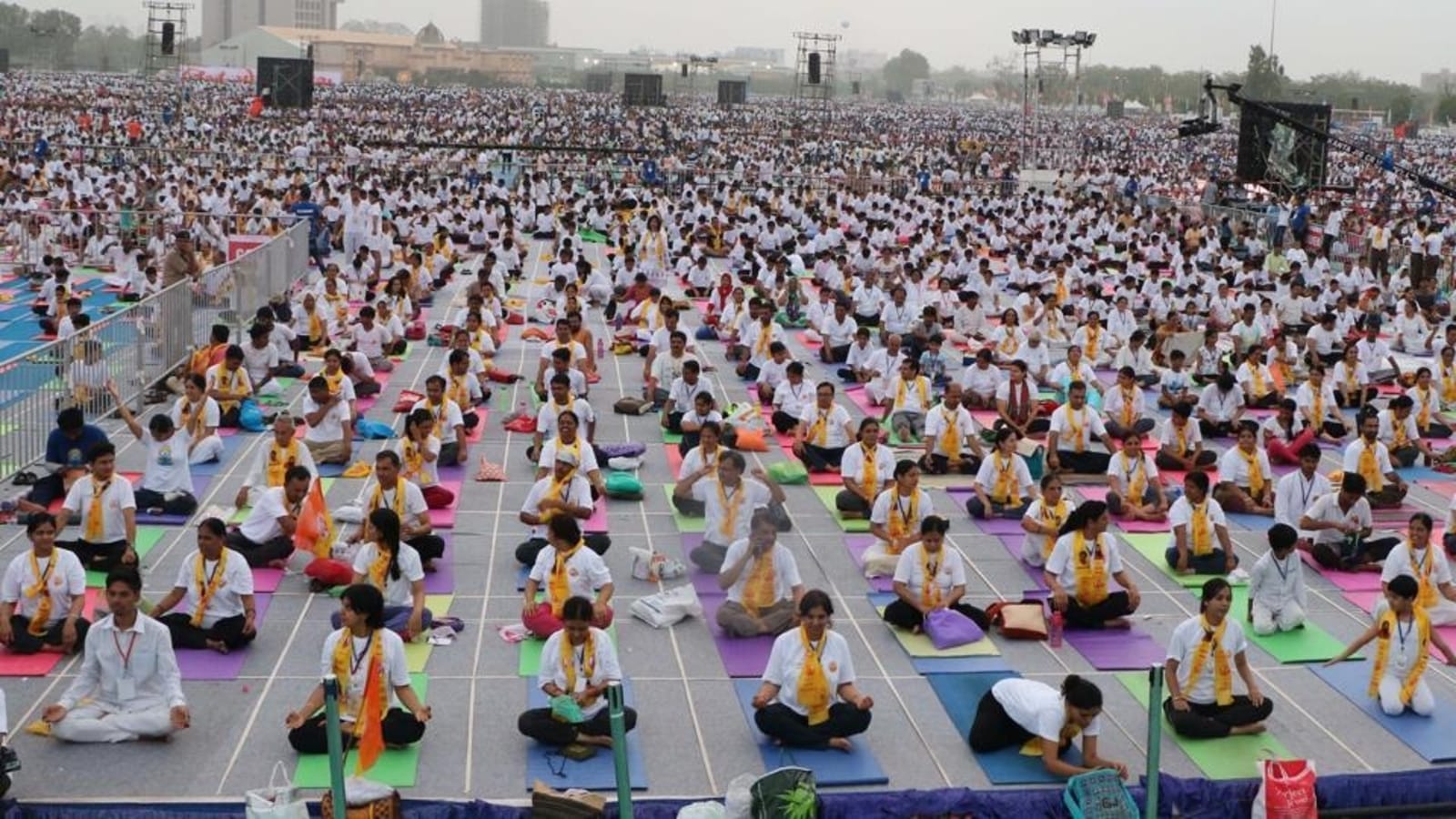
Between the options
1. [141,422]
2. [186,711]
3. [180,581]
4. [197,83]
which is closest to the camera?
[186,711]

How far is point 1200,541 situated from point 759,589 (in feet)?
11.0

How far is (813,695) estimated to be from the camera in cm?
806

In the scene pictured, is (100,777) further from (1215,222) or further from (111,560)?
(1215,222)

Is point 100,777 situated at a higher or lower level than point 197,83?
lower

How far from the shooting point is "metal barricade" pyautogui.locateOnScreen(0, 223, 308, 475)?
12.4 m

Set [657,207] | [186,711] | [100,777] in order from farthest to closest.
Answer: [657,207]
[186,711]
[100,777]

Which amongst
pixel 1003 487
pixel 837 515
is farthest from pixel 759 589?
pixel 1003 487

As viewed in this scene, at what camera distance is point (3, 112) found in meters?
54.5

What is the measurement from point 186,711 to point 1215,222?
28.7 meters

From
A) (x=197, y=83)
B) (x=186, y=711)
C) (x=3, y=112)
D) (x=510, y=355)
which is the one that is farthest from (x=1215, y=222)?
(x=197, y=83)

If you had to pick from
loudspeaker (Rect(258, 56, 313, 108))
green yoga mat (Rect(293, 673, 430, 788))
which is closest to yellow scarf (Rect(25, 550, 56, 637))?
green yoga mat (Rect(293, 673, 430, 788))

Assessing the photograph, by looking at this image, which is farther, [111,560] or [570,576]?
[111,560]

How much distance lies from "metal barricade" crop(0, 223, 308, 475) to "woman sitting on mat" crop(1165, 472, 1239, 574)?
8.38 meters

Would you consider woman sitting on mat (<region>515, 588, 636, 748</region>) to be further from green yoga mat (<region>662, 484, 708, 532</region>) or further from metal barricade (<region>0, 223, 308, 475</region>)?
metal barricade (<region>0, 223, 308, 475</region>)
